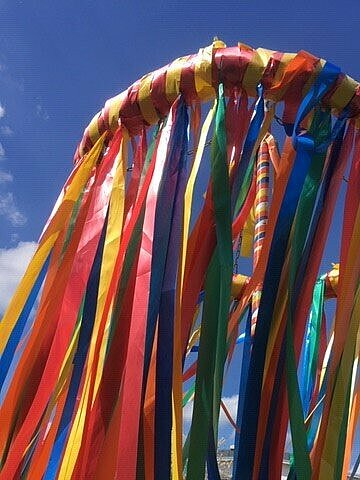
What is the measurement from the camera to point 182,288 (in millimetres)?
2117

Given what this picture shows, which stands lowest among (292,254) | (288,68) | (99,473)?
(99,473)

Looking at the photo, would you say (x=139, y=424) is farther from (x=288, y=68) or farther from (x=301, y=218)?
(x=288, y=68)

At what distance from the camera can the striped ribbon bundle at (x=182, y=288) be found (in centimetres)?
191

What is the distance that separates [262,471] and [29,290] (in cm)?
105

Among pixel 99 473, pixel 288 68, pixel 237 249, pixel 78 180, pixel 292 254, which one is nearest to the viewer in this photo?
pixel 99 473

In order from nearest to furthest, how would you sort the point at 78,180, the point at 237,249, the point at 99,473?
1. the point at 99,473
2. the point at 78,180
3. the point at 237,249

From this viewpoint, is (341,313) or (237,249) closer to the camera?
(341,313)

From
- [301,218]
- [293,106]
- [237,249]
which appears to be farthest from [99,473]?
[237,249]

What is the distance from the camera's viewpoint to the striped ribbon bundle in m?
1.91

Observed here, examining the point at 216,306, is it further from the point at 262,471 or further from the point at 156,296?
the point at 262,471

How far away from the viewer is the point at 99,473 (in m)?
1.78

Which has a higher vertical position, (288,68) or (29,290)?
(288,68)

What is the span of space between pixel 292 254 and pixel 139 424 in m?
0.74

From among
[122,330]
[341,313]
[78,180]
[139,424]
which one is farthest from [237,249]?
[139,424]
